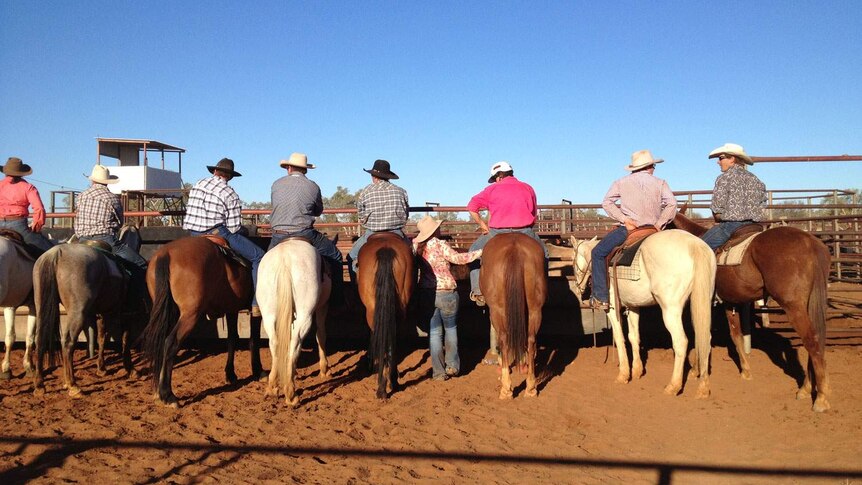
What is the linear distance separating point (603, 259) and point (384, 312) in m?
2.87

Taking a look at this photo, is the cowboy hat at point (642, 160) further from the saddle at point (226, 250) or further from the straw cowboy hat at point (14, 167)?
the straw cowboy hat at point (14, 167)

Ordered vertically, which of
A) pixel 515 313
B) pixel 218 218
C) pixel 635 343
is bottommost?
pixel 635 343

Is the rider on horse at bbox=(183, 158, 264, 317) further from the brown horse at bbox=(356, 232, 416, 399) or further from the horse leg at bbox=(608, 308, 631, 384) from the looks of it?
the horse leg at bbox=(608, 308, 631, 384)

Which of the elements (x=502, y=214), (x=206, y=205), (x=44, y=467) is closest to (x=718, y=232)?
(x=502, y=214)

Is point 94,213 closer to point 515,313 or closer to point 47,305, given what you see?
point 47,305

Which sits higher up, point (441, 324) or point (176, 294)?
point (176, 294)

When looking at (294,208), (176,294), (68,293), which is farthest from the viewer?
(294,208)

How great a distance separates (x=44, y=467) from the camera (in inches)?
173

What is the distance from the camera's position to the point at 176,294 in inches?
Result: 248

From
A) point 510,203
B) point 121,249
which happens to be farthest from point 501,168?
point 121,249

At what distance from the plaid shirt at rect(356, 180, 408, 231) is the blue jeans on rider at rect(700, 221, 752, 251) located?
370cm

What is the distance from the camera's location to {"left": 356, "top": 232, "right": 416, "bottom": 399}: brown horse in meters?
6.43

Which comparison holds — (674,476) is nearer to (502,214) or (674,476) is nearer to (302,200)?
(502,214)

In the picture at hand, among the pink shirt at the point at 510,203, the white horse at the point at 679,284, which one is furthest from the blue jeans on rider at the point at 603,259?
the pink shirt at the point at 510,203
